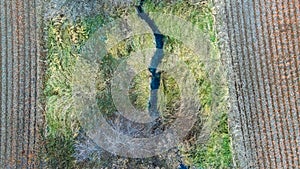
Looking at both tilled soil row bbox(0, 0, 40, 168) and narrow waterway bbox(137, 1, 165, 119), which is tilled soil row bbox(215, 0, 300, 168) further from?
tilled soil row bbox(0, 0, 40, 168)

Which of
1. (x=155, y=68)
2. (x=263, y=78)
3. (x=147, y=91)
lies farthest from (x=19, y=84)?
(x=263, y=78)

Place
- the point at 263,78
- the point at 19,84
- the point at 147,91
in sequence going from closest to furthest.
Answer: the point at 147,91
the point at 263,78
the point at 19,84

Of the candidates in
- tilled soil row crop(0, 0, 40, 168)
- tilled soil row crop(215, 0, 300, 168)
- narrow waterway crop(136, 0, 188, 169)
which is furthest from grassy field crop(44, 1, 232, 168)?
tilled soil row crop(0, 0, 40, 168)

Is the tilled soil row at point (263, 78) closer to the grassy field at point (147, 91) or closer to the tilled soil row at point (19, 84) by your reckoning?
the grassy field at point (147, 91)

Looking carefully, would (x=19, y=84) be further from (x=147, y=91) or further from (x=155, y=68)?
(x=155, y=68)

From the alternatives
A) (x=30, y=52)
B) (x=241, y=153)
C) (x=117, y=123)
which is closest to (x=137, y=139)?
(x=117, y=123)

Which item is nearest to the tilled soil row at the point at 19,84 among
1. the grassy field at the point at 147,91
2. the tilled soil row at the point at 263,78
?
the grassy field at the point at 147,91

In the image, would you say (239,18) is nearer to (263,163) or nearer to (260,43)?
(260,43)
